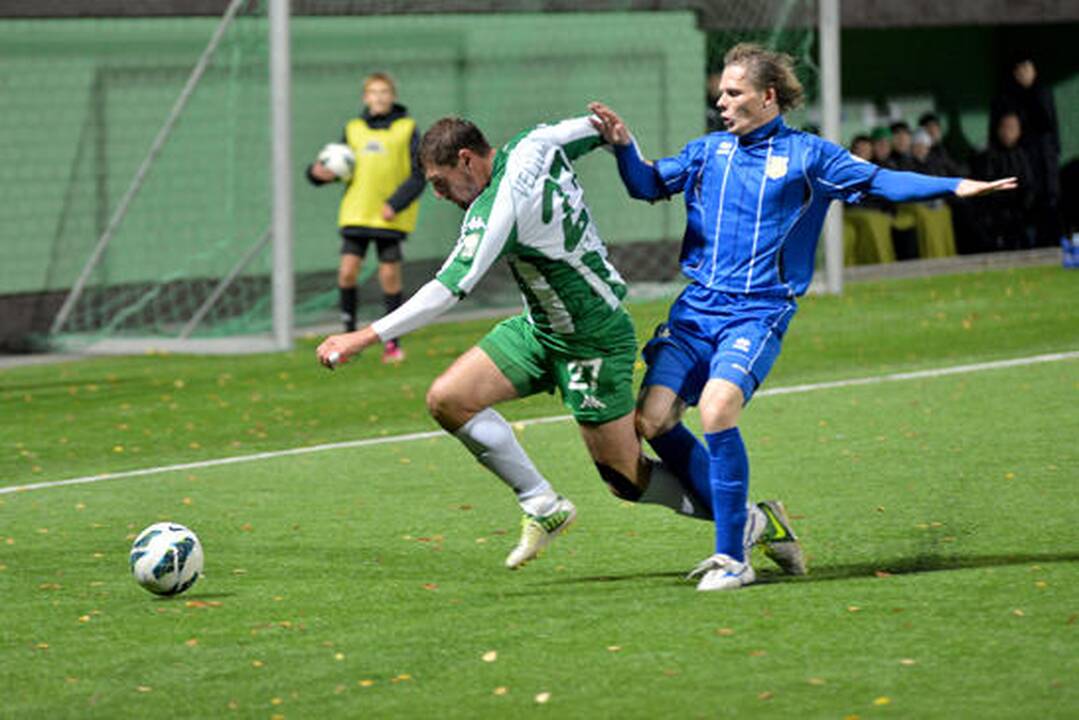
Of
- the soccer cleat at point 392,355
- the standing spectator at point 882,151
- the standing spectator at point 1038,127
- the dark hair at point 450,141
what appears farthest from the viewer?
the standing spectator at point 1038,127

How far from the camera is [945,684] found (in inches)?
259

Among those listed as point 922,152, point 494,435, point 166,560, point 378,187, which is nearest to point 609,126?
point 494,435

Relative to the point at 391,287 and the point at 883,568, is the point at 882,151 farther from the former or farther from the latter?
the point at 883,568

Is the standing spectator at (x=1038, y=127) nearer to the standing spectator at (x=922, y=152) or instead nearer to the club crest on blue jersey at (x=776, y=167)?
the standing spectator at (x=922, y=152)

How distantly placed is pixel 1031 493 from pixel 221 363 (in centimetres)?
789

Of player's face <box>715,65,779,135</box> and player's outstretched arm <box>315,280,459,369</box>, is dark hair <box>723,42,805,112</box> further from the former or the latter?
player's outstretched arm <box>315,280,459,369</box>

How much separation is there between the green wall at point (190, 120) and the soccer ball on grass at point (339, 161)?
2.12 m

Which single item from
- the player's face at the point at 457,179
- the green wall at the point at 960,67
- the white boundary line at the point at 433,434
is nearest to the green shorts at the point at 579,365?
the player's face at the point at 457,179

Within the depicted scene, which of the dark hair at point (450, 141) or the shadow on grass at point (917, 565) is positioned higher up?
the dark hair at point (450, 141)

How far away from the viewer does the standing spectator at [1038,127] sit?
24031 millimetres

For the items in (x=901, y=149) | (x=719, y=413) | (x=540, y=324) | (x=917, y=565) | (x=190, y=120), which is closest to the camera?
(x=719, y=413)

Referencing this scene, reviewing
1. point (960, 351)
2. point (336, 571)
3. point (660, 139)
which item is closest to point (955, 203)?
point (660, 139)

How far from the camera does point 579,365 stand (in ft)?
27.1

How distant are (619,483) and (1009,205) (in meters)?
16.8
